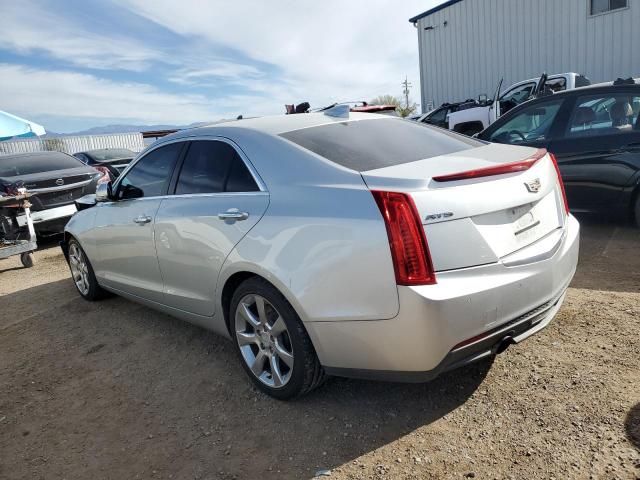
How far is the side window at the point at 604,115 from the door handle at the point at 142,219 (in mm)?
4453

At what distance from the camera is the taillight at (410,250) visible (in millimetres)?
2150

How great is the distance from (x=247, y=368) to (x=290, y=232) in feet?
3.21

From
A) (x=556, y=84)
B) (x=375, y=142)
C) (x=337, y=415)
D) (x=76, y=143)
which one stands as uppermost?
(x=76, y=143)

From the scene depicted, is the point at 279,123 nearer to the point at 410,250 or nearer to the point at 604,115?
the point at 410,250

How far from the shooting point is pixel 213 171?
3.23 m

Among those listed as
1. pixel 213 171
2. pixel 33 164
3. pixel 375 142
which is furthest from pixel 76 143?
pixel 375 142

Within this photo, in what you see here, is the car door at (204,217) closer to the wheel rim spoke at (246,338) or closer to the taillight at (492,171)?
the wheel rim spoke at (246,338)

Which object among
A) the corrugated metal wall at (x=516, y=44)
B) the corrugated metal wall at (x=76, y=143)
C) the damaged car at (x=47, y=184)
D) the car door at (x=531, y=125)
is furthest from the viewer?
the corrugated metal wall at (x=76, y=143)

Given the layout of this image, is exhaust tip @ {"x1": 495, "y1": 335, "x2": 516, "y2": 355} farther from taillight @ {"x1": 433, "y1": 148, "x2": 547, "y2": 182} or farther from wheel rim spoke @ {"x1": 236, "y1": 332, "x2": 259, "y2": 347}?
wheel rim spoke @ {"x1": 236, "y1": 332, "x2": 259, "y2": 347}

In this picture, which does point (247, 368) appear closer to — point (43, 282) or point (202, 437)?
point (202, 437)

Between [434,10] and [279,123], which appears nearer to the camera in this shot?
[279,123]

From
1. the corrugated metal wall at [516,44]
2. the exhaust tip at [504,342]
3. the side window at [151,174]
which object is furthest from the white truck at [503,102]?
the exhaust tip at [504,342]

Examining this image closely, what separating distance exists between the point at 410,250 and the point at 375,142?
3.36 feet

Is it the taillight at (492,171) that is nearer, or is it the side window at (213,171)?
the taillight at (492,171)
